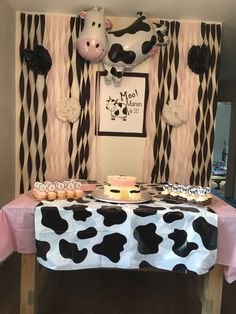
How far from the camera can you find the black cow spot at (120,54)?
2727mm

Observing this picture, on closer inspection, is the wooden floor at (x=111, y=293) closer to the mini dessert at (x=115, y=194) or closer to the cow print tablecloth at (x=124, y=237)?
the cow print tablecloth at (x=124, y=237)

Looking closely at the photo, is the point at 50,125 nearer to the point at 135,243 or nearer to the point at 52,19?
the point at 52,19

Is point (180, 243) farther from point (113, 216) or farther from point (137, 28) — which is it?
point (137, 28)

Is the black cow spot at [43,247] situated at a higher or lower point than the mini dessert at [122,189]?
lower

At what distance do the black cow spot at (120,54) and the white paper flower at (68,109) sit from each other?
56cm

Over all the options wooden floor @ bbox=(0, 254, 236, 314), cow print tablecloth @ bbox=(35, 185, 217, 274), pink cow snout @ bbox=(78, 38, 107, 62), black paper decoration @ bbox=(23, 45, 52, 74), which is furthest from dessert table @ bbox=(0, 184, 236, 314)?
black paper decoration @ bbox=(23, 45, 52, 74)

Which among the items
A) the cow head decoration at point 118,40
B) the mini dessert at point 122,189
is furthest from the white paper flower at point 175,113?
the mini dessert at point 122,189

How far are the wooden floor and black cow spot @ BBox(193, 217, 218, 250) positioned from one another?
2.14ft

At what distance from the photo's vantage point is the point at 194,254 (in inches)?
64.7

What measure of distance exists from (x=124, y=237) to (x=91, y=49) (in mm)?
1753

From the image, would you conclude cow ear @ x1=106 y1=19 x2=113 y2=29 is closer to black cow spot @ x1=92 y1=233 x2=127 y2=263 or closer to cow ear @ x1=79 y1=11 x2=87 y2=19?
cow ear @ x1=79 y1=11 x2=87 y2=19

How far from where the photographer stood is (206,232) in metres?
1.62

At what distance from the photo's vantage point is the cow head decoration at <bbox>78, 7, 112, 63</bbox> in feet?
8.66

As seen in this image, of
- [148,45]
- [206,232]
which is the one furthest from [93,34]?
[206,232]
